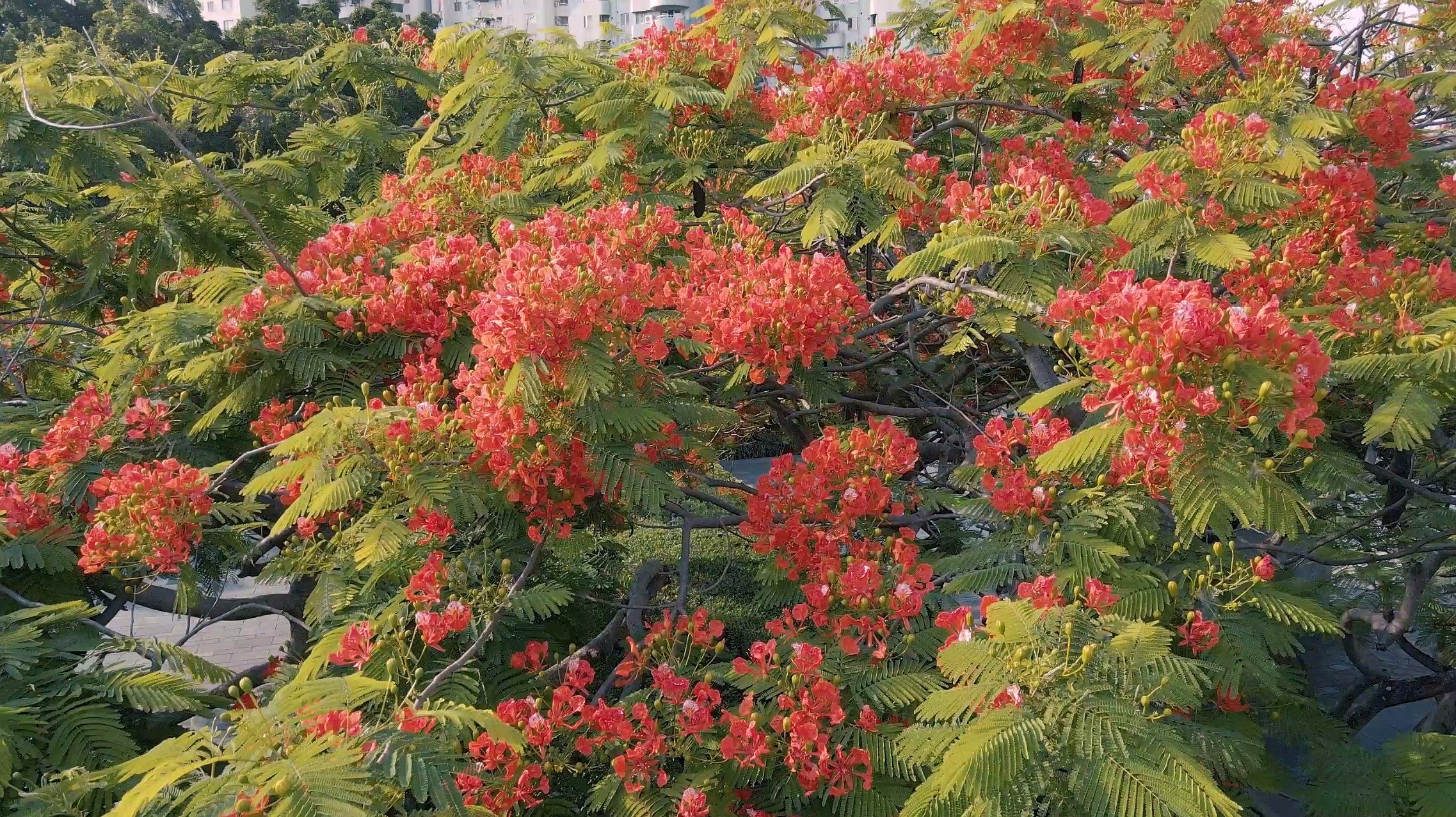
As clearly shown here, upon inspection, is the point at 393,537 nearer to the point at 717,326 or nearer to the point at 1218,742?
the point at 717,326

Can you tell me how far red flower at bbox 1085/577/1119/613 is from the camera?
6.36 feet

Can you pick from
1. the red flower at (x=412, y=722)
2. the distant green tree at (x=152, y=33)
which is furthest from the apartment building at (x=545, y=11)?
the red flower at (x=412, y=722)

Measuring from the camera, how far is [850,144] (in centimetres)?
350

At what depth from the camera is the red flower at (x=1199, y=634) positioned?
214 centimetres

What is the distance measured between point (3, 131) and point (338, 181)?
1532 millimetres

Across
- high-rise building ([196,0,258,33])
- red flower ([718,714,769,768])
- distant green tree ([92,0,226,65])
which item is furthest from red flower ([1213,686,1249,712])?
high-rise building ([196,0,258,33])

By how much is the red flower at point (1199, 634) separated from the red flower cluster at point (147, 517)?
8.27ft

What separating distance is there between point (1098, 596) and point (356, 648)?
1.66 m

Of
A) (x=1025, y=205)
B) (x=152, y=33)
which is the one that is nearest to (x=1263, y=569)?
(x=1025, y=205)

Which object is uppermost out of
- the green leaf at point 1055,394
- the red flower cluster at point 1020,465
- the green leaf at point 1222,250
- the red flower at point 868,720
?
the green leaf at point 1222,250

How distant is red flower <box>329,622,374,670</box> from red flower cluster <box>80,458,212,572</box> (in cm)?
69

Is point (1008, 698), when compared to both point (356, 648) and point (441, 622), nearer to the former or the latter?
point (441, 622)

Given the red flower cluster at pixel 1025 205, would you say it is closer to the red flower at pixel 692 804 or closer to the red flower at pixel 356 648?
the red flower at pixel 692 804

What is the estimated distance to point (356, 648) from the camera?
219 cm
